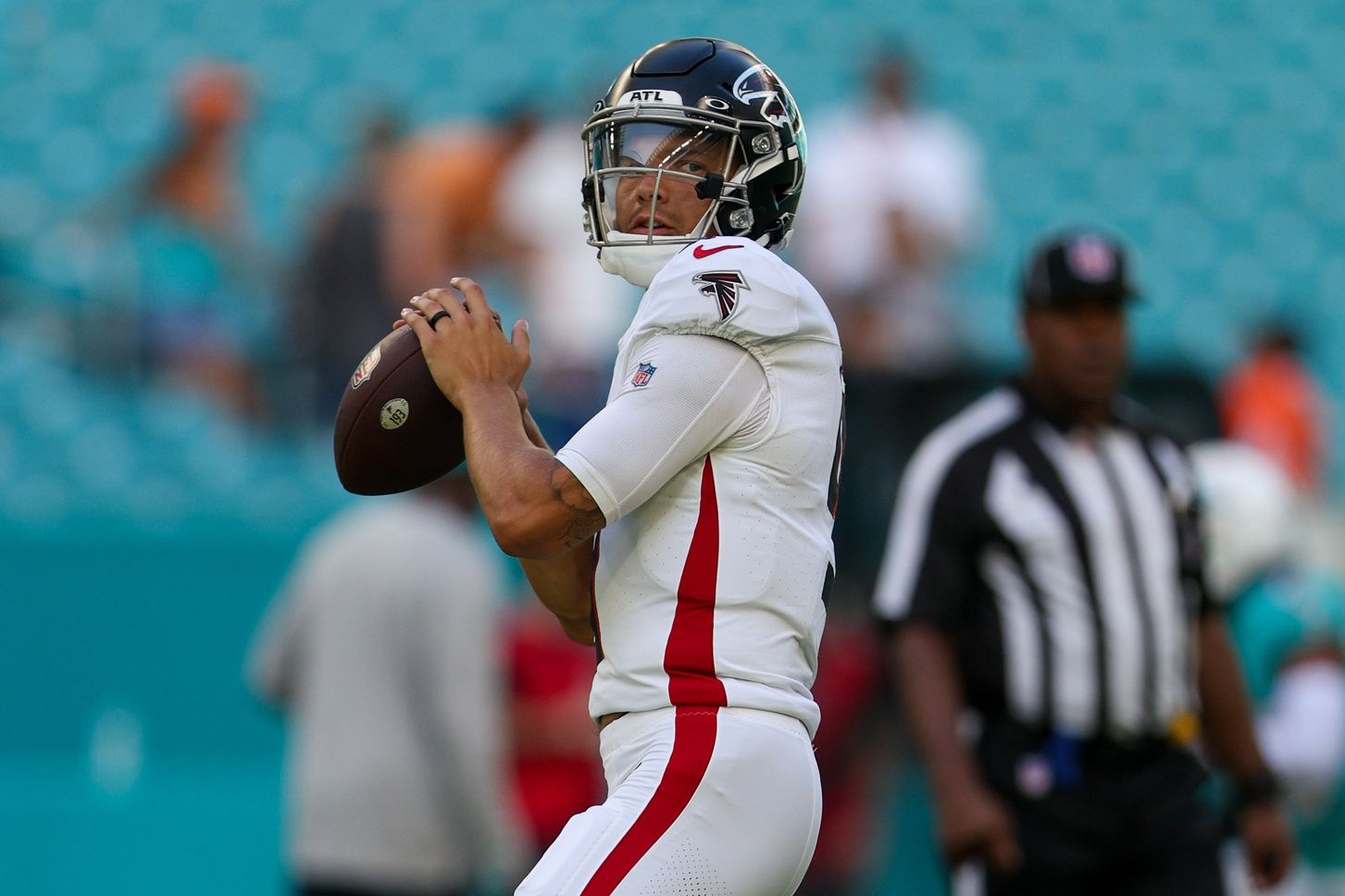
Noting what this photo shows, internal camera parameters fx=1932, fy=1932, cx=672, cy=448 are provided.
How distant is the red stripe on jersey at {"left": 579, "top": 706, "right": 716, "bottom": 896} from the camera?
2.37 meters

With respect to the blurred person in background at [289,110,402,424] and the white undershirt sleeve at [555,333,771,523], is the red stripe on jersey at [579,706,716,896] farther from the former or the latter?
the blurred person in background at [289,110,402,424]

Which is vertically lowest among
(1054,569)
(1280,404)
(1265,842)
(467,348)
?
(1265,842)

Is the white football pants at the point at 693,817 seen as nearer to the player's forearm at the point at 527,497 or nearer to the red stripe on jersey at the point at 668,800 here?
the red stripe on jersey at the point at 668,800

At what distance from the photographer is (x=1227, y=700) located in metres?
4.39

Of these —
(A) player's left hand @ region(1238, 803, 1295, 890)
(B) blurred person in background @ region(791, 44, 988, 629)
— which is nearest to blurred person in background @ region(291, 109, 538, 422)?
(B) blurred person in background @ region(791, 44, 988, 629)

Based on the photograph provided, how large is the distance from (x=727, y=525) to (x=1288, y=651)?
348 cm

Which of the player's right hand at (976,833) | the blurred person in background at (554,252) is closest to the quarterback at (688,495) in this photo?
the player's right hand at (976,833)

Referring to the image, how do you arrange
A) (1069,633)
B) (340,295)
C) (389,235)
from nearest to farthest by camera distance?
(1069,633), (340,295), (389,235)

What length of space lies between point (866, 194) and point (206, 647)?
11.8 feet

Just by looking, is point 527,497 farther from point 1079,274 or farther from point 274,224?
point 274,224

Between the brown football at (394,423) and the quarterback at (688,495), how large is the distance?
0.16 feet

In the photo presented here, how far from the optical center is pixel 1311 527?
28.6 feet

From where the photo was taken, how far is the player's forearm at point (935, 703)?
13.3ft

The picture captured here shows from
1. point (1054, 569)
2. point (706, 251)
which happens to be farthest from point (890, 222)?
point (706, 251)
